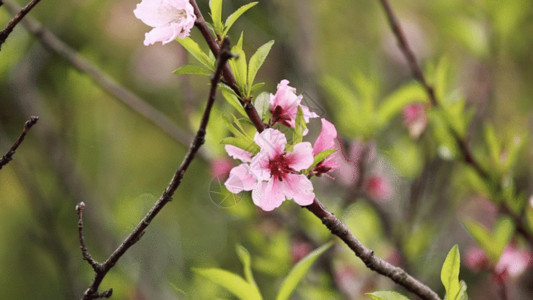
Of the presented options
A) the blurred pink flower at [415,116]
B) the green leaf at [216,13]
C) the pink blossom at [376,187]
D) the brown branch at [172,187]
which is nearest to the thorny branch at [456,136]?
the blurred pink flower at [415,116]

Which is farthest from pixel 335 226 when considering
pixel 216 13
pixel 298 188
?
pixel 216 13

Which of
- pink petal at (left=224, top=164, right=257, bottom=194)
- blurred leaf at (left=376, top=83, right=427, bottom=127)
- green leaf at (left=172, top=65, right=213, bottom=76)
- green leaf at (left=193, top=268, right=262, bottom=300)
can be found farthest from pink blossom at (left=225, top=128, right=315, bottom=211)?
blurred leaf at (left=376, top=83, right=427, bottom=127)

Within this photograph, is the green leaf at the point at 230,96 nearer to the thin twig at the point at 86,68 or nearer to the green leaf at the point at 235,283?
the green leaf at the point at 235,283

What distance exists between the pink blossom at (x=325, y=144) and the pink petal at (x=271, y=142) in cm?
6

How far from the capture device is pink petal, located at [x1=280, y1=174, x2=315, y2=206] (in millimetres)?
682

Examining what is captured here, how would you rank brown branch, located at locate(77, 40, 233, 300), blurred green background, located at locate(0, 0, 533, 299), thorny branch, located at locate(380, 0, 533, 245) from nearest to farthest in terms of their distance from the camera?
brown branch, located at locate(77, 40, 233, 300) < thorny branch, located at locate(380, 0, 533, 245) < blurred green background, located at locate(0, 0, 533, 299)

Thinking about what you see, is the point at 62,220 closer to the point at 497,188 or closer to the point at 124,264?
the point at 124,264

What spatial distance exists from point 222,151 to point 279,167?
0.91 metres

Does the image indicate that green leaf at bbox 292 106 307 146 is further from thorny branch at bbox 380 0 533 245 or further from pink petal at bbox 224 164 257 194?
thorny branch at bbox 380 0 533 245

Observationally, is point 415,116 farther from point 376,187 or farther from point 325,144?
point 325,144

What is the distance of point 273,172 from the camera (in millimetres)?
723

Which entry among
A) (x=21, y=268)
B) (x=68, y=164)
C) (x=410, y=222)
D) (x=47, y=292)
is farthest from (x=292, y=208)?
(x=21, y=268)

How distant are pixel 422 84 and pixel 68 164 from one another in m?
1.26

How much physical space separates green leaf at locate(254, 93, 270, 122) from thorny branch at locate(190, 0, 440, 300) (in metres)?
0.03
